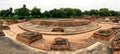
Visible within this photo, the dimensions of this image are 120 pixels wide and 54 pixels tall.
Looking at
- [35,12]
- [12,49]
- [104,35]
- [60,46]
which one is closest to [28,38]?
[12,49]

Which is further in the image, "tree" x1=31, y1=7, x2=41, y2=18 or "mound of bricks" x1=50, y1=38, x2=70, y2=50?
"tree" x1=31, y1=7, x2=41, y2=18

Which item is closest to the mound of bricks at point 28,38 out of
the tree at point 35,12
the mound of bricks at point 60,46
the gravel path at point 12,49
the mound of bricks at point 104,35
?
the gravel path at point 12,49

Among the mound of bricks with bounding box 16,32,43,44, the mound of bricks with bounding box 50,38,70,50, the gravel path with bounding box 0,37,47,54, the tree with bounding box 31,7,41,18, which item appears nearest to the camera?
the gravel path with bounding box 0,37,47,54

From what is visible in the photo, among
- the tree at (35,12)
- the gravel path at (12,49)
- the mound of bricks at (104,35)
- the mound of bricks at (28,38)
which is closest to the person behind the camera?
the gravel path at (12,49)

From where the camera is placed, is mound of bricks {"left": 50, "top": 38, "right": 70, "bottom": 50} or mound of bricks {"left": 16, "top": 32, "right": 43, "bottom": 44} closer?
mound of bricks {"left": 50, "top": 38, "right": 70, "bottom": 50}

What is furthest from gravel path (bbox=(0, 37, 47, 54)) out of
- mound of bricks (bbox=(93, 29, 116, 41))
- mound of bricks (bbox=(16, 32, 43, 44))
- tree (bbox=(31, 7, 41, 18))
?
tree (bbox=(31, 7, 41, 18))

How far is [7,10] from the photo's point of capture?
40.8m

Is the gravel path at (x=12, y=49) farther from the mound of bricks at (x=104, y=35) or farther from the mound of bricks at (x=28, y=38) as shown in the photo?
the mound of bricks at (x=104, y=35)

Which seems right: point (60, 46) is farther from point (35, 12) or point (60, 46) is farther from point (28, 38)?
point (35, 12)

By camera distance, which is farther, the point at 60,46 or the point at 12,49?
the point at 60,46

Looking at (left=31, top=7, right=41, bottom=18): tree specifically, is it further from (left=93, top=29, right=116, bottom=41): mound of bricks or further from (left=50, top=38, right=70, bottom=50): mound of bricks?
(left=50, top=38, right=70, bottom=50): mound of bricks

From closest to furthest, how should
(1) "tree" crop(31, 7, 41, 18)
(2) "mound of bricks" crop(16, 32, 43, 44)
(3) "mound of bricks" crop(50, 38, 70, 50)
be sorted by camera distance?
(3) "mound of bricks" crop(50, 38, 70, 50), (2) "mound of bricks" crop(16, 32, 43, 44), (1) "tree" crop(31, 7, 41, 18)

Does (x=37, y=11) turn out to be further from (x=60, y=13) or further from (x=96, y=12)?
(x=96, y=12)

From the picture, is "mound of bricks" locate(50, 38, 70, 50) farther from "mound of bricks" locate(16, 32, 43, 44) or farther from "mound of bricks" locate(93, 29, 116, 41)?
"mound of bricks" locate(93, 29, 116, 41)
